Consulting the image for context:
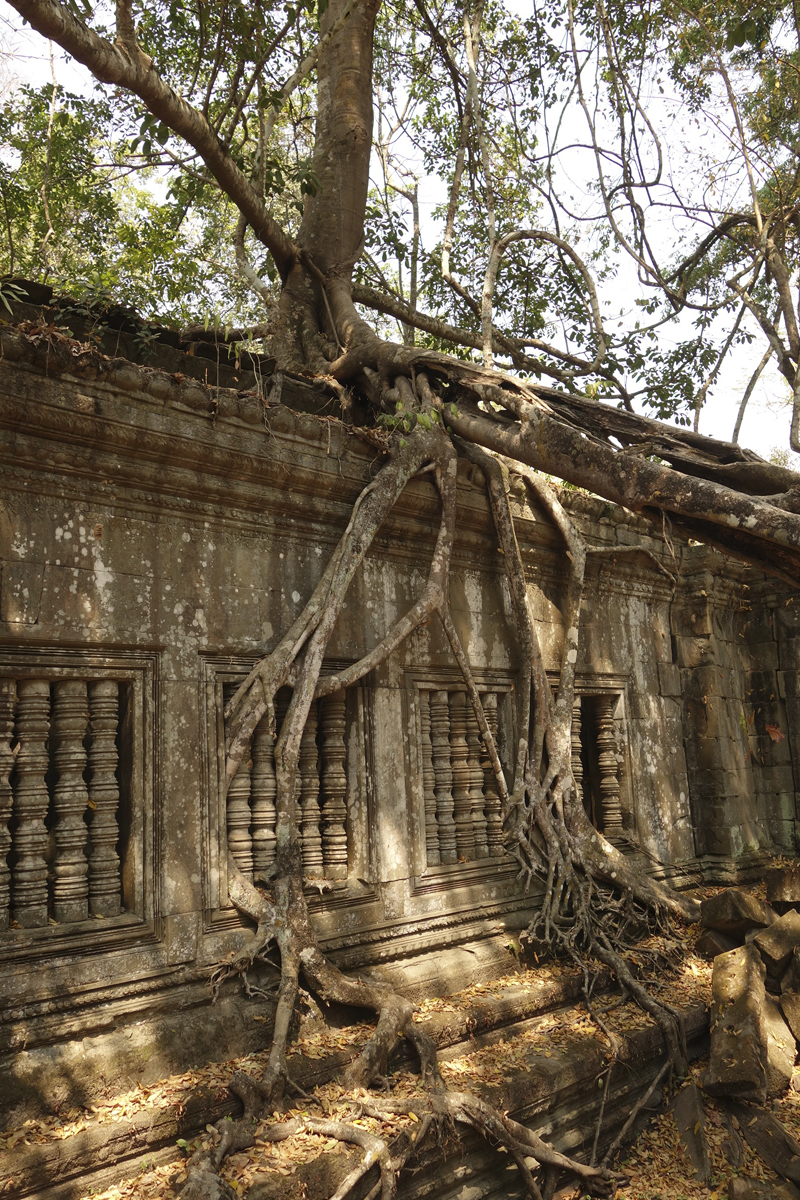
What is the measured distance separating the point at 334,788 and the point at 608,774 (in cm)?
259

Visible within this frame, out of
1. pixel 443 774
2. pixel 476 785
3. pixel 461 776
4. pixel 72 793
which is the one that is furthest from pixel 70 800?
pixel 476 785

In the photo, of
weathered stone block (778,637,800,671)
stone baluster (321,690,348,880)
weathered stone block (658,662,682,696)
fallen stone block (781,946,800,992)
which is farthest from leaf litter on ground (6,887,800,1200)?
Result: weathered stone block (778,637,800,671)

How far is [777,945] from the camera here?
14.1ft

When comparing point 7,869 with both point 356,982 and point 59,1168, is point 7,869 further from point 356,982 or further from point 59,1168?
point 356,982

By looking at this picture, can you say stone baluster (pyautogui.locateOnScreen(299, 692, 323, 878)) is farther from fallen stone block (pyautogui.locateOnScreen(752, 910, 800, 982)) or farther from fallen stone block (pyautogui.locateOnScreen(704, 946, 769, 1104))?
Result: fallen stone block (pyautogui.locateOnScreen(752, 910, 800, 982))

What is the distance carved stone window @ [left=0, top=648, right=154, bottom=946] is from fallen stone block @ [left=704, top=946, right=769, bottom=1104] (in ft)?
8.31

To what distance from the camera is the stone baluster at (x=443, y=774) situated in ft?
15.4

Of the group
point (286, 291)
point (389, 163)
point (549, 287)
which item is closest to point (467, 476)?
point (286, 291)

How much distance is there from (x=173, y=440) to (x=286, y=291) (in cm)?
327

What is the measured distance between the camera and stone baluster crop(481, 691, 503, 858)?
194 inches

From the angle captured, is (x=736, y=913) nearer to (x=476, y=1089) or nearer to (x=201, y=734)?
(x=476, y=1089)

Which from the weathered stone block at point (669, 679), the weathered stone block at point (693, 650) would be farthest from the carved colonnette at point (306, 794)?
the weathered stone block at point (693, 650)

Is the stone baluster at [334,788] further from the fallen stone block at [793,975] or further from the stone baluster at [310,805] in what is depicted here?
the fallen stone block at [793,975]

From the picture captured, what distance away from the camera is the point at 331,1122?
2836 mm
